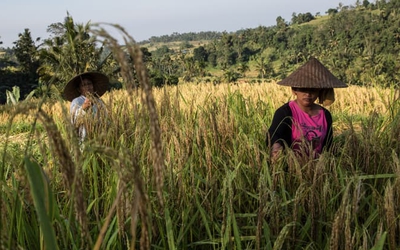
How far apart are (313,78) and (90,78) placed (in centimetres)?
191

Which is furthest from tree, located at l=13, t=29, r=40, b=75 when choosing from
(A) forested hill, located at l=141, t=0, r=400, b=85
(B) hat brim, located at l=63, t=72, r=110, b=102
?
(B) hat brim, located at l=63, t=72, r=110, b=102

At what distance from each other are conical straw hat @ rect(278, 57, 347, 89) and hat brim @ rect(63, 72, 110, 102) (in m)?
1.62

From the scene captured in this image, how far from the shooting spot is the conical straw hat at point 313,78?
205 cm

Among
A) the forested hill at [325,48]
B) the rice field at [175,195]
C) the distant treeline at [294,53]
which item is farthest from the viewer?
the forested hill at [325,48]

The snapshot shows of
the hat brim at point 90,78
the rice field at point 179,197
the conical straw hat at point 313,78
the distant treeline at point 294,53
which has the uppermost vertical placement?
the distant treeline at point 294,53

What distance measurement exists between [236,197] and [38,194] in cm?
90

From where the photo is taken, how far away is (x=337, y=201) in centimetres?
132

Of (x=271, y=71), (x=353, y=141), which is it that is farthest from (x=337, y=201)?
(x=271, y=71)

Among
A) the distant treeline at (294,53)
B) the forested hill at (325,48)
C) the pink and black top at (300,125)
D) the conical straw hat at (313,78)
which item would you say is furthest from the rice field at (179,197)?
the forested hill at (325,48)

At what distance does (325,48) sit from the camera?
73938 millimetres

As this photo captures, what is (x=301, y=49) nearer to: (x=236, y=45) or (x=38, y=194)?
(x=236, y=45)

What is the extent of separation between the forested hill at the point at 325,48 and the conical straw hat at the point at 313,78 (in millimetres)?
46200

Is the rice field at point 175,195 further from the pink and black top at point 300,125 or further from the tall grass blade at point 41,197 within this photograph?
the pink and black top at point 300,125

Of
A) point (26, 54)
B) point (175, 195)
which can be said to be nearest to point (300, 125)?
point (175, 195)
